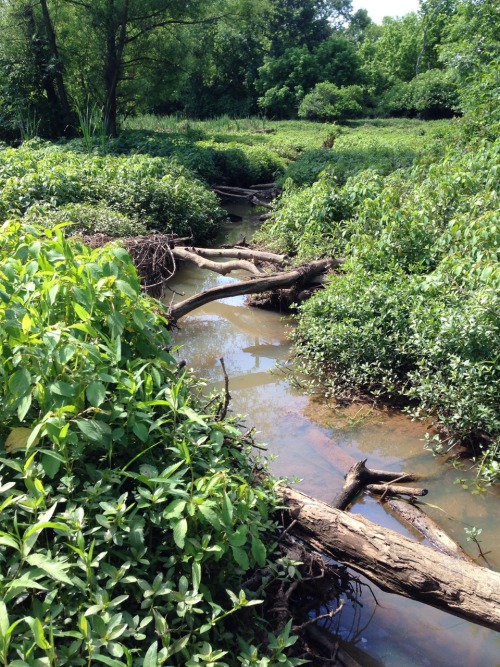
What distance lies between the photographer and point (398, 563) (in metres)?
2.52

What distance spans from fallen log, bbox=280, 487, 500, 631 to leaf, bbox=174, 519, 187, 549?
2.71 feet

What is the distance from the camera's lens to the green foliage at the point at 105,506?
1776 mm

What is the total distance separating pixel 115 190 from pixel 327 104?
2269 centimetres

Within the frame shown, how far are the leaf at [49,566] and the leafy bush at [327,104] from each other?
29.4 meters

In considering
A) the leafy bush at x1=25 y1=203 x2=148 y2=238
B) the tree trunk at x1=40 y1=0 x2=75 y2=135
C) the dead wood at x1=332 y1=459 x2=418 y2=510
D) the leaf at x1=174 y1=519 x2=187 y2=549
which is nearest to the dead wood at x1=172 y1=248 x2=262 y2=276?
the leafy bush at x1=25 y1=203 x2=148 y2=238

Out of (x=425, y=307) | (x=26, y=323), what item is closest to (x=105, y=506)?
(x=26, y=323)

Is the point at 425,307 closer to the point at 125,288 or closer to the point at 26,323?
the point at 125,288

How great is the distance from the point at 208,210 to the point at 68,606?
360 inches

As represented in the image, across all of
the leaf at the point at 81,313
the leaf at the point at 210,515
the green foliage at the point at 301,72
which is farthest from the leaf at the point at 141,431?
the green foliage at the point at 301,72

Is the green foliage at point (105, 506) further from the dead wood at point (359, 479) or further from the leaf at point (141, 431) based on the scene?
the dead wood at point (359, 479)

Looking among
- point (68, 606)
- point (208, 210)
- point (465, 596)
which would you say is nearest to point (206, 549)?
point (68, 606)

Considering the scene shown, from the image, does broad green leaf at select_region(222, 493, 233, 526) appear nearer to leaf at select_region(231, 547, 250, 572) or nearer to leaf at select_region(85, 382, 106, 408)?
leaf at select_region(231, 547, 250, 572)

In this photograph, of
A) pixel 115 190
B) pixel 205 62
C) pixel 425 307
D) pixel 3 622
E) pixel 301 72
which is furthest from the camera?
pixel 301 72

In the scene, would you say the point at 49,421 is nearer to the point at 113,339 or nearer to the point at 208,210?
the point at 113,339
